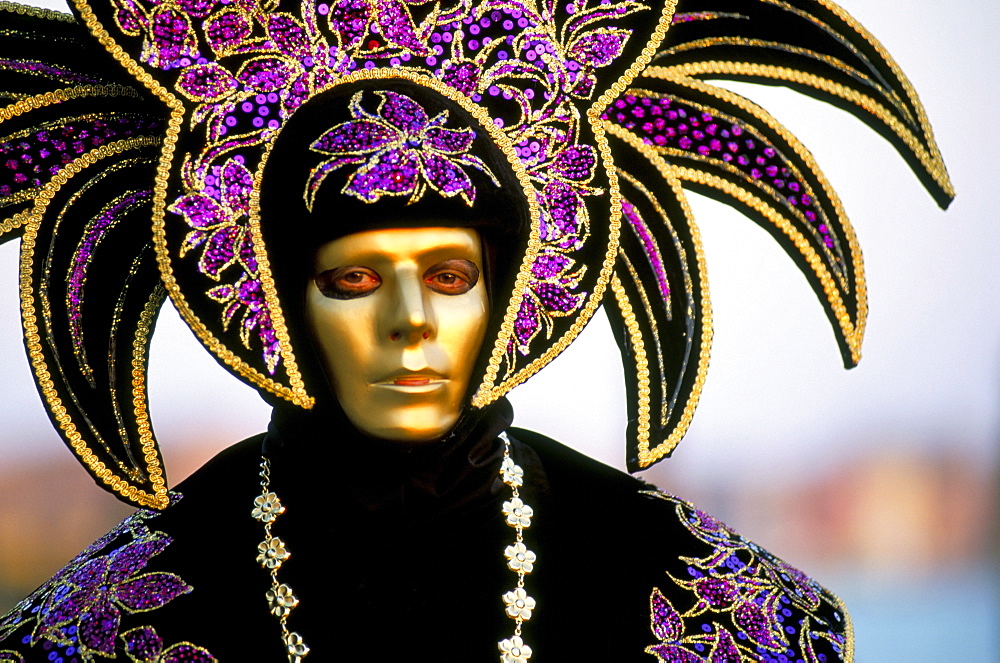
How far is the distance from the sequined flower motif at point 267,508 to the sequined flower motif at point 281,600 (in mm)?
87

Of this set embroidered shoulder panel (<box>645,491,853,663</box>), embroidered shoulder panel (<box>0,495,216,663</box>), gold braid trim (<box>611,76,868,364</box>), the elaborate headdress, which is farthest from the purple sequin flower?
gold braid trim (<box>611,76,868,364</box>)

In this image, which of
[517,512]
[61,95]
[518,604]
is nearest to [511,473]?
[517,512]

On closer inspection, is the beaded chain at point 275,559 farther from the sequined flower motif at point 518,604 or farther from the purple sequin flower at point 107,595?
the sequined flower motif at point 518,604

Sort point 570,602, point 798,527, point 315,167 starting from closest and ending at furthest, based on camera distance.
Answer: point 315,167, point 570,602, point 798,527

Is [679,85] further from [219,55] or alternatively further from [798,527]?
[798,527]

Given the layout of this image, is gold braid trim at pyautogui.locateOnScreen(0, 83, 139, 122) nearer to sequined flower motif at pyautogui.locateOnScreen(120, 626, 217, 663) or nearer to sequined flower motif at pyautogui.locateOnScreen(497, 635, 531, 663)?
sequined flower motif at pyautogui.locateOnScreen(120, 626, 217, 663)

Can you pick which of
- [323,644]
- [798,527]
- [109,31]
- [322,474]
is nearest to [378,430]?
[322,474]

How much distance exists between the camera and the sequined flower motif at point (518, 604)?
4.07 feet

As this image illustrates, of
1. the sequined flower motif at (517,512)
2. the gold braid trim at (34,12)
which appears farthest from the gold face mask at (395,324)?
the gold braid trim at (34,12)

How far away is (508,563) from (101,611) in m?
0.45

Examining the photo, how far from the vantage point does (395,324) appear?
1.15 m

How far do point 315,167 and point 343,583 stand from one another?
1.51ft

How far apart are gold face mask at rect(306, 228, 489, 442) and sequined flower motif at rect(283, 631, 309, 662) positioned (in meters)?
0.24

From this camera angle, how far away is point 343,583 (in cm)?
124
